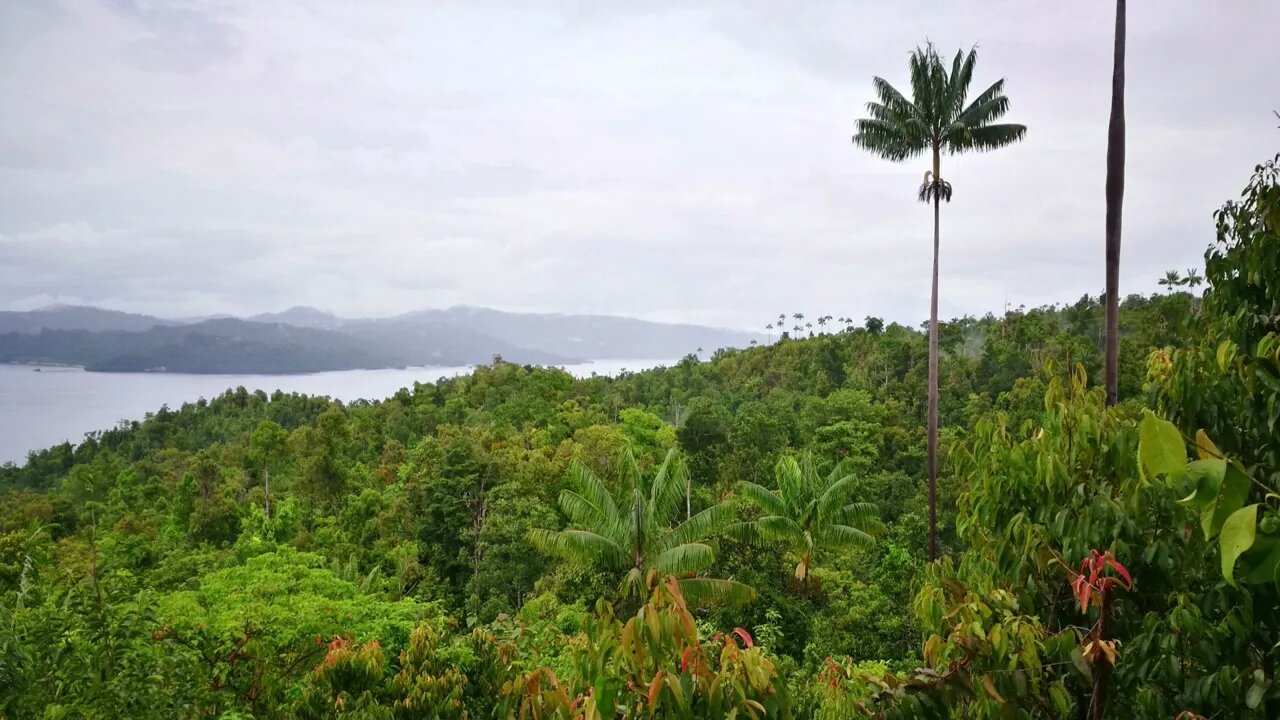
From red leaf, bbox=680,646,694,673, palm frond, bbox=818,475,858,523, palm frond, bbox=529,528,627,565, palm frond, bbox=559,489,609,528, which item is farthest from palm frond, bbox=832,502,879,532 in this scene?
red leaf, bbox=680,646,694,673

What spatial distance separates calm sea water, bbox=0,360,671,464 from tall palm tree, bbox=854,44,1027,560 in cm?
3397

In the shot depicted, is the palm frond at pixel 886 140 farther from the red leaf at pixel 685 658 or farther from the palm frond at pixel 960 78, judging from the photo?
the red leaf at pixel 685 658

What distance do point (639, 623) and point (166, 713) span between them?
4.28 m

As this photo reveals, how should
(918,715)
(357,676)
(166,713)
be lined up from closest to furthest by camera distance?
(918,715), (166,713), (357,676)

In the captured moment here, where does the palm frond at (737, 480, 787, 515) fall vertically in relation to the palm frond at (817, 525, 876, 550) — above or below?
above

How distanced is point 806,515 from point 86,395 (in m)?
94.4

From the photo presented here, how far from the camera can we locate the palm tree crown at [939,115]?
36.3ft

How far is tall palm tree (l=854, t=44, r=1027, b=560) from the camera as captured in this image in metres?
11.1

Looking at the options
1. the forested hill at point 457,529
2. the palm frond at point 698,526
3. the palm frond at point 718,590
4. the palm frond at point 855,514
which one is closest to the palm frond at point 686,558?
the palm frond at point 718,590

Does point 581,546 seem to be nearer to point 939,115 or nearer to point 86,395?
point 939,115

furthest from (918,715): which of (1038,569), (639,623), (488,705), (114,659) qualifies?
(114,659)

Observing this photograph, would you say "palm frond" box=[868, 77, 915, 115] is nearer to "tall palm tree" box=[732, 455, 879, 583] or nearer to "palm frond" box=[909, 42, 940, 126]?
"palm frond" box=[909, 42, 940, 126]

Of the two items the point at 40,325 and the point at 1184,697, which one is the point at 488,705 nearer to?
the point at 1184,697

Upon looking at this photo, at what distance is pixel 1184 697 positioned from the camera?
6.23ft
